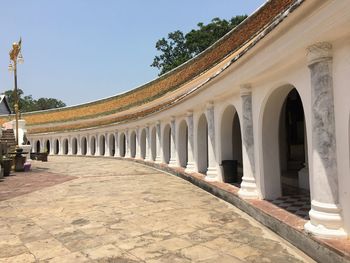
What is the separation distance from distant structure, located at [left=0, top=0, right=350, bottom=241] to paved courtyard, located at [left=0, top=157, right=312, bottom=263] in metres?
Answer: 0.99

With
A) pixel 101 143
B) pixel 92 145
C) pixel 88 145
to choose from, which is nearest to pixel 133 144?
pixel 101 143

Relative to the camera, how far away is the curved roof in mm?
8883

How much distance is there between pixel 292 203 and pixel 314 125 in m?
2.50

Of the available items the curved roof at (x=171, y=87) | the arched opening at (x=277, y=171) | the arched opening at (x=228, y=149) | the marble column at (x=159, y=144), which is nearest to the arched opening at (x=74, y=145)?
the curved roof at (x=171, y=87)

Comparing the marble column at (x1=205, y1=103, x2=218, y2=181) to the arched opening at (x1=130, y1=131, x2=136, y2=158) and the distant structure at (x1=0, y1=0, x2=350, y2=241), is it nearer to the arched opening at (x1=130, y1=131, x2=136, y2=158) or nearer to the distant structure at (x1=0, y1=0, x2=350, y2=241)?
the distant structure at (x1=0, y1=0, x2=350, y2=241)

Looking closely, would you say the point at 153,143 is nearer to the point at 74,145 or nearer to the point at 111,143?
the point at 111,143

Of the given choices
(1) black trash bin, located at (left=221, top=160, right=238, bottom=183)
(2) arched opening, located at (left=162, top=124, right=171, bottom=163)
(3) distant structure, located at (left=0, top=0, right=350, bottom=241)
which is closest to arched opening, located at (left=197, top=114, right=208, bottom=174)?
(3) distant structure, located at (left=0, top=0, right=350, bottom=241)

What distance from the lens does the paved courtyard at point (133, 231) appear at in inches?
181

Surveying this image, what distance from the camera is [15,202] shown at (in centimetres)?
876

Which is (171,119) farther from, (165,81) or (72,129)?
(72,129)

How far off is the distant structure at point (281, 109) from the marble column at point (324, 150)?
0.04 ft

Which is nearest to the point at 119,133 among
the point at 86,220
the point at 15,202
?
the point at 15,202

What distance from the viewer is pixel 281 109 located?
27.4ft

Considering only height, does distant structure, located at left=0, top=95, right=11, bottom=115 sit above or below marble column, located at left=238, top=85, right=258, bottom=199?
above
